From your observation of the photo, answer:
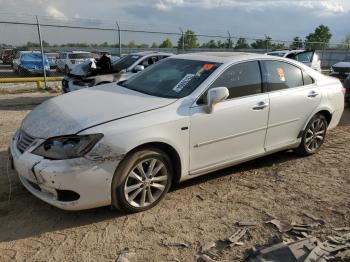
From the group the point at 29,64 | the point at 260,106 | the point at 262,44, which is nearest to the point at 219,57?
the point at 260,106

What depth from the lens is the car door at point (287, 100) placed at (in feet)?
16.5

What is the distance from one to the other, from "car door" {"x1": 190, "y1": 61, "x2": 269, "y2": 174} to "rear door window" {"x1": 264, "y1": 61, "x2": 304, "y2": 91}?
218 mm

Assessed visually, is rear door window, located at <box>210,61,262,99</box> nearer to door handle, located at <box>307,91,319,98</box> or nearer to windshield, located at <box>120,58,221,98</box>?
windshield, located at <box>120,58,221,98</box>

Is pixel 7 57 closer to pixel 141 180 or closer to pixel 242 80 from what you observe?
pixel 242 80

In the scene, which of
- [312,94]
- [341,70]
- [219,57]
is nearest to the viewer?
[219,57]

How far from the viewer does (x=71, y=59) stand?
76.6ft

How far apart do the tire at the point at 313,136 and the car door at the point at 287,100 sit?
0.72 ft

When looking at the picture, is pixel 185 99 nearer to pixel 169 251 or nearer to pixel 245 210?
pixel 245 210

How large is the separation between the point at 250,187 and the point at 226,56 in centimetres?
173

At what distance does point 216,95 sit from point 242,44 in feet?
58.7

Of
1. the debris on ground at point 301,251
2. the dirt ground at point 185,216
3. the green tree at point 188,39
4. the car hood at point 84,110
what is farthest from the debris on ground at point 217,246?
the green tree at point 188,39

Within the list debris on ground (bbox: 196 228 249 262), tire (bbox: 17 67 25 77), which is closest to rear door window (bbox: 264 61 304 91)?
debris on ground (bbox: 196 228 249 262)

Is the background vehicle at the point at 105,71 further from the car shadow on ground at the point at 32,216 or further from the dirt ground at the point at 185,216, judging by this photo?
the car shadow on ground at the point at 32,216

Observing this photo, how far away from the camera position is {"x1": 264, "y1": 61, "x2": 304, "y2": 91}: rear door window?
5.05m
